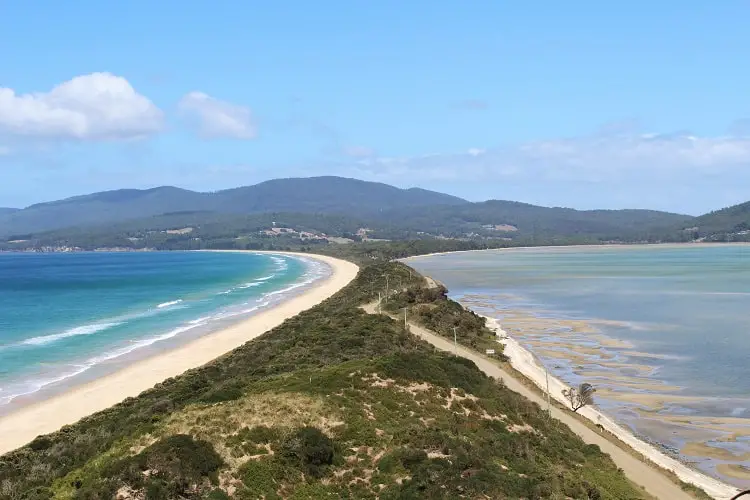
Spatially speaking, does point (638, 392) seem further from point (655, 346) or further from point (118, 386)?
point (118, 386)

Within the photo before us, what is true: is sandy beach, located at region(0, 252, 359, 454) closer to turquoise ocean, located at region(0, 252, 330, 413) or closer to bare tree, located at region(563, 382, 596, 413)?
turquoise ocean, located at region(0, 252, 330, 413)

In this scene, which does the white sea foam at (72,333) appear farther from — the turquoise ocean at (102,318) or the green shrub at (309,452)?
the green shrub at (309,452)

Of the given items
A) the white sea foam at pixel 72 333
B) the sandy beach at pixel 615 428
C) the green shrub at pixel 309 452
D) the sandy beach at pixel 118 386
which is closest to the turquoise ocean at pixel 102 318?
the white sea foam at pixel 72 333

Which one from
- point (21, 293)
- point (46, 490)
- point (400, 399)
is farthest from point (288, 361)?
point (21, 293)

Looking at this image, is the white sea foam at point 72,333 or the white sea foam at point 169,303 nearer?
the white sea foam at point 72,333

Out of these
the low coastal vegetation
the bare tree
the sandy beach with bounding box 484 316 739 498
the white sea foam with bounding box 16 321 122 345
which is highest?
the low coastal vegetation

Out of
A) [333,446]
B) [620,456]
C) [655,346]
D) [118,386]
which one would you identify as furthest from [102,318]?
[620,456]

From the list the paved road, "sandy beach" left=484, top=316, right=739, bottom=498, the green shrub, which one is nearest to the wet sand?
"sandy beach" left=484, top=316, right=739, bottom=498
